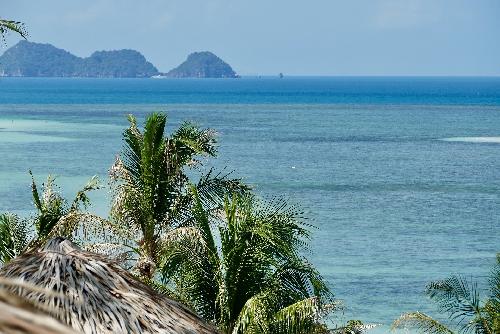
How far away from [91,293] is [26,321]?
3.70m

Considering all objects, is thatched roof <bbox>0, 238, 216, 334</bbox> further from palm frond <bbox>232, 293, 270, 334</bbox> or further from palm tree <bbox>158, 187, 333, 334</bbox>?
palm tree <bbox>158, 187, 333, 334</bbox>

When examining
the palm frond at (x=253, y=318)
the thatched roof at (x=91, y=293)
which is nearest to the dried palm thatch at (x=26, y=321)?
the thatched roof at (x=91, y=293)

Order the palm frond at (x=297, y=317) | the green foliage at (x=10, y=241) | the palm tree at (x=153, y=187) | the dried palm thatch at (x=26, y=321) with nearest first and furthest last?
the dried palm thatch at (x=26, y=321) → the palm frond at (x=297, y=317) → the green foliage at (x=10, y=241) → the palm tree at (x=153, y=187)

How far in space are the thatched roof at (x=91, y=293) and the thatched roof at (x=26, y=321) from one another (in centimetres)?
337

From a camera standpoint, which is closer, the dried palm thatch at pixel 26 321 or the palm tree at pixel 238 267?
the dried palm thatch at pixel 26 321

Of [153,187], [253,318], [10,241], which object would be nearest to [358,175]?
[153,187]

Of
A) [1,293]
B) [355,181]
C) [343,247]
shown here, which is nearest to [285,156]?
[355,181]

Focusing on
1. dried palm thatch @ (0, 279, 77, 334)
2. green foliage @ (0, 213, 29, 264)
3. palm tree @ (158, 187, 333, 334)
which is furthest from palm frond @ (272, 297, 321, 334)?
dried palm thatch @ (0, 279, 77, 334)

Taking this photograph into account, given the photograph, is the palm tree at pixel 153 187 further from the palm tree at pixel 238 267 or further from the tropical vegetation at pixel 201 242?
the palm tree at pixel 238 267

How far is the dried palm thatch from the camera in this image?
1909 millimetres

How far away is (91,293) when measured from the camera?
557 centimetres

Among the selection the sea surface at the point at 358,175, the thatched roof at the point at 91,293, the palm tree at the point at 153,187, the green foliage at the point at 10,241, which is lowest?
the sea surface at the point at 358,175

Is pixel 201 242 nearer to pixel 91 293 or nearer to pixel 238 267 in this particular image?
pixel 238 267

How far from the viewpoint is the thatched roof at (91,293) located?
5477 mm
